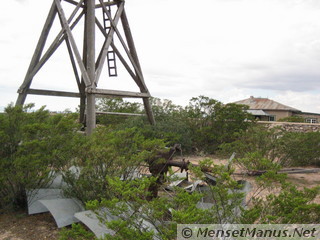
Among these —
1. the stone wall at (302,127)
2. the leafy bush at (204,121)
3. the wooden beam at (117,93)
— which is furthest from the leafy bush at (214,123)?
the wooden beam at (117,93)

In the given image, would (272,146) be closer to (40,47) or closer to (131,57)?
(131,57)

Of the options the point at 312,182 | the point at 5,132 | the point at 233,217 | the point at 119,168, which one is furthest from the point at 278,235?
the point at 312,182

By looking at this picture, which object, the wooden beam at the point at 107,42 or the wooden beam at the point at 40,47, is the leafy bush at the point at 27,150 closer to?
the wooden beam at the point at 107,42

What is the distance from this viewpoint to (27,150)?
422 centimetres

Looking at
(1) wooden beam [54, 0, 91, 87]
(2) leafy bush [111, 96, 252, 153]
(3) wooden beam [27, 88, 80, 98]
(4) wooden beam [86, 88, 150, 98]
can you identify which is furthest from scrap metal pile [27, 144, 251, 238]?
(2) leafy bush [111, 96, 252, 153]

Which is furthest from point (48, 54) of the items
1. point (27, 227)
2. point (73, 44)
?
point (27, 227)

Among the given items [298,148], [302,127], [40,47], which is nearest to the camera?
[40,47]

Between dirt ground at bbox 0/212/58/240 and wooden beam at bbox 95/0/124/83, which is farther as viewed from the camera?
wooden beam at bbox 95/0/124/83

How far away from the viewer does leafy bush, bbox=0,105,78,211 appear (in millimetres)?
4152

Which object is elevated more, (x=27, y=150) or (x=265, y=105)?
(x=265, y=105)

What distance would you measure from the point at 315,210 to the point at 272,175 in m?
0.46

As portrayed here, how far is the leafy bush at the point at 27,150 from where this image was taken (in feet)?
13.6

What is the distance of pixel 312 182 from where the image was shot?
7.31 m

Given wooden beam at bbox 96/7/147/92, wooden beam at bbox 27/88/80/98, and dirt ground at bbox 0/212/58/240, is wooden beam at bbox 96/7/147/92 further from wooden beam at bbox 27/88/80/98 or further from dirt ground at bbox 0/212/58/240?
dirt ground at bbox 0/212/58/240
